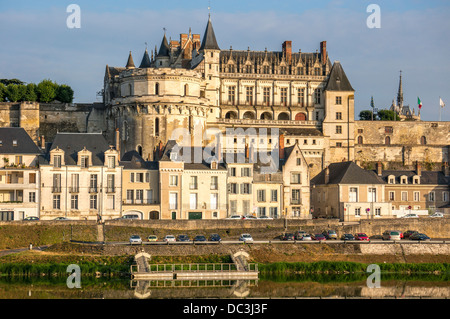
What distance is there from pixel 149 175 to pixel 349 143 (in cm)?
3145

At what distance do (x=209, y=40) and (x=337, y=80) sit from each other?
14529 millimetres

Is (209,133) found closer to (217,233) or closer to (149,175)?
(149,175)

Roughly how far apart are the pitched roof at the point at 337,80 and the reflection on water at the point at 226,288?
4378cm

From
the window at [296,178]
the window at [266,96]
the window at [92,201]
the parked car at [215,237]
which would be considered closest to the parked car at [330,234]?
the parked car at [215,237]

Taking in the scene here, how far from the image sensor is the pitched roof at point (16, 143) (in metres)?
66.6

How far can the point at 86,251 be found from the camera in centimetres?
5469

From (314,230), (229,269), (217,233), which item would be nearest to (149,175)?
(217,233)

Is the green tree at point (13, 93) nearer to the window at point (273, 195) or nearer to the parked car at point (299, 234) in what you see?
the window at point (273, 195)

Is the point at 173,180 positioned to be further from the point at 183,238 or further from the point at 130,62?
the point at 130,62

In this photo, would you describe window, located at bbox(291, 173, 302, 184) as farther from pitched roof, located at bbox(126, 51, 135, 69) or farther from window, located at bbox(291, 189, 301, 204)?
pitched roof, located at bbox(126, 51, 135, 69)

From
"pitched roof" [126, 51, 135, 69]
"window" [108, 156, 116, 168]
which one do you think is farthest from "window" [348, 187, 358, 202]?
"pitched roof" [126, 51, 135, 69]

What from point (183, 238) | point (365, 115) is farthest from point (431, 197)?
point (365, 115)

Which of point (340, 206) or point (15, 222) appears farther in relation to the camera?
point (340, 206)

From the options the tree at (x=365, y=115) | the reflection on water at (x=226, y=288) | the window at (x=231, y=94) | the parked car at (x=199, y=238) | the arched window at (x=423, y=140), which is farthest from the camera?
the tree at (x=365, y=115)
